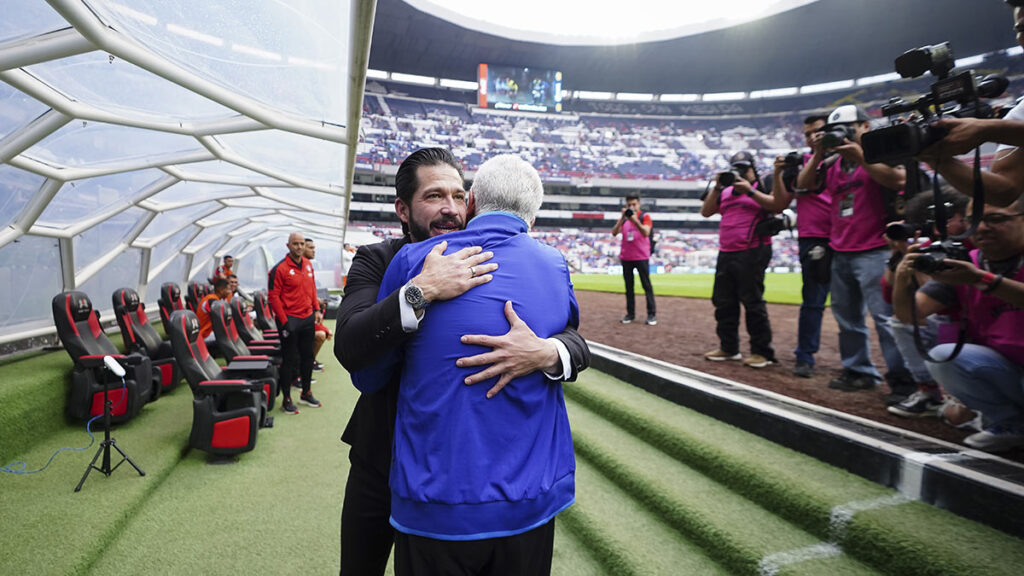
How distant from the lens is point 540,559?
3.49 ft

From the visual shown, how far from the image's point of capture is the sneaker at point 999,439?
2.13m

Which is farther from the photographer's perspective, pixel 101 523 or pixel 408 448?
pixel 101 523

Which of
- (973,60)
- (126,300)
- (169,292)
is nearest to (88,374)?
(126,300)

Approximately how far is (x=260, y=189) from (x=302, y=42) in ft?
17.2

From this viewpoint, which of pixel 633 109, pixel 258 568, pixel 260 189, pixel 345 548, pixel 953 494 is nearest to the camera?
pixel 345 548

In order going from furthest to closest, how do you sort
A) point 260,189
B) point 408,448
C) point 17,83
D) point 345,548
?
1. point 260,189
2. point 17,83
3. point 345,548
4. point 408,448

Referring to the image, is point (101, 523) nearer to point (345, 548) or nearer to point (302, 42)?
point (345, 548)

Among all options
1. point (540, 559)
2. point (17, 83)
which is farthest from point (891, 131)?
point (17, 83)

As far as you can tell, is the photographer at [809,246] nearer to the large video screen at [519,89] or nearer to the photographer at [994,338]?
the photographer at [994,338]

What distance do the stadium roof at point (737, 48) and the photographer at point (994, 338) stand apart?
3587cm

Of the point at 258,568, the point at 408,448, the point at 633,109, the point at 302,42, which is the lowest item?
the point at 258,568

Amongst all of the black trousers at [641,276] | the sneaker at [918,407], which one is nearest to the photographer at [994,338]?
the sneaker at [918,407]

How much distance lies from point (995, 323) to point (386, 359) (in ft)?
9.62

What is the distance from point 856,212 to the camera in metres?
3.20
